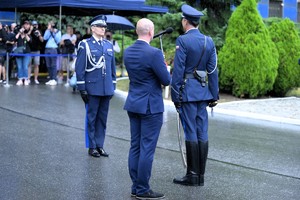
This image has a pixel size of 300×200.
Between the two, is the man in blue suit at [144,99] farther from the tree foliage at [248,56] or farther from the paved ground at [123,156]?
the tree foliage at [248,56]

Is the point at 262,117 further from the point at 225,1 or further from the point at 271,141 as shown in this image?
the point at 225,1

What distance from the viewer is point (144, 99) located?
6410 millimetres

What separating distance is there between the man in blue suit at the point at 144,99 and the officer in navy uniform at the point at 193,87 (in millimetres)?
583

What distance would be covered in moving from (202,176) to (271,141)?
360 cm

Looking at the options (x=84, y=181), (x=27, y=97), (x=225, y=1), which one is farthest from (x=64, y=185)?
(x=225, y=1)

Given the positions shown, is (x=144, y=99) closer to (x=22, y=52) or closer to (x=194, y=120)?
(x=194, y=120)

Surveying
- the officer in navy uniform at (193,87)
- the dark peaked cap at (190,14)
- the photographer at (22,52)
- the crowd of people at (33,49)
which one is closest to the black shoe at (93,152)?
the officer in navy uniform at (193,87)

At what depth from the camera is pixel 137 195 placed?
6.47 meters

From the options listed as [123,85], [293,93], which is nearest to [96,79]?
[123,85]

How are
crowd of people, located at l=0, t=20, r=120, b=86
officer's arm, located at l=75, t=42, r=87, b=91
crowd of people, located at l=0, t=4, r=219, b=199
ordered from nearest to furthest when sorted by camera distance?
crowd of people, located at l=0, t=4, r=219, b=199
officer's arm, located at l=75, t=42, r=87, b=91
crowd of people, located at l=0, t=20, r=120, b=86

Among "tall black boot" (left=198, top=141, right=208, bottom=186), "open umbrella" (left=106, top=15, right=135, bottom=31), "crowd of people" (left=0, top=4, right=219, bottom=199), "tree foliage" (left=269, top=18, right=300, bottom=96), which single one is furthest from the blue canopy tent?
"tall black boot" (left=198, top=141, right=208, bottom=186)

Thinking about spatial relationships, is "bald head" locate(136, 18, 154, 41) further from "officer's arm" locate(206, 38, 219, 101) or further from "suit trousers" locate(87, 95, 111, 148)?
"suit trousers" locate(87, 95, 111, 148)

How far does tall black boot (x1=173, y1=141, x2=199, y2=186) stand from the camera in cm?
710

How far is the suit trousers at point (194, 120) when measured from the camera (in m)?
7.09
